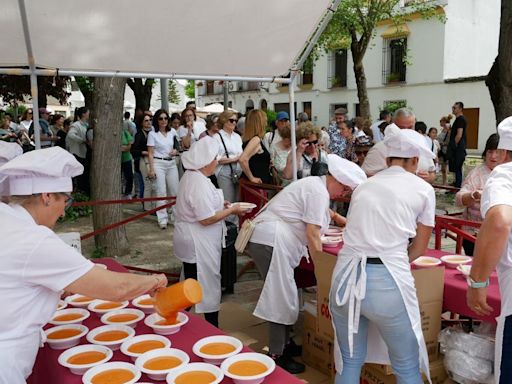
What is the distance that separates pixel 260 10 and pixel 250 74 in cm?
83

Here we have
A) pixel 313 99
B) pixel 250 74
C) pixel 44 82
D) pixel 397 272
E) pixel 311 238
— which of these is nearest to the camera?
pixel 397 272

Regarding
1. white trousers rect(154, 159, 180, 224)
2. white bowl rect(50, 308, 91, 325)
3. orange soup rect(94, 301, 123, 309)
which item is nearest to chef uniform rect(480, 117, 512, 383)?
orange soup rect(94, 301, 123, 309)

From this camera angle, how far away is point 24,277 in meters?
1.75

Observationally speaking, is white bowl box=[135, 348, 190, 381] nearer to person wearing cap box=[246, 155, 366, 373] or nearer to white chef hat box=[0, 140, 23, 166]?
person wearing cap box=[246, 155, 366, 373]

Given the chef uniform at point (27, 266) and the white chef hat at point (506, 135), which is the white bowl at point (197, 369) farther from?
the white chef hat at point (506, 135)

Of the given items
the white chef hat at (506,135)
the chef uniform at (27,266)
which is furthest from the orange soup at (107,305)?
the white chef hat at (506,135)

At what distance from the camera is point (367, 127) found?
9.32 m

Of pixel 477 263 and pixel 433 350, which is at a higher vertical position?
pixel 477 263

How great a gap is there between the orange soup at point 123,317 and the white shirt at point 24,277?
2.36 ft

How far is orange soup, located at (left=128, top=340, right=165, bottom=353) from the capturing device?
85.9 inches

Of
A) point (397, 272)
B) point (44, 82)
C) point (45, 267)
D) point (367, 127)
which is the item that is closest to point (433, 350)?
point (397, 272)

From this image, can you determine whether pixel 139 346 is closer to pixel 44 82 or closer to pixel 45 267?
pixel 45 267

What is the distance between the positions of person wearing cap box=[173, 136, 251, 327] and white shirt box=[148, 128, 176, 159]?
3.62 metres

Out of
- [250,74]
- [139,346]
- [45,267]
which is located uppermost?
[250,74]
